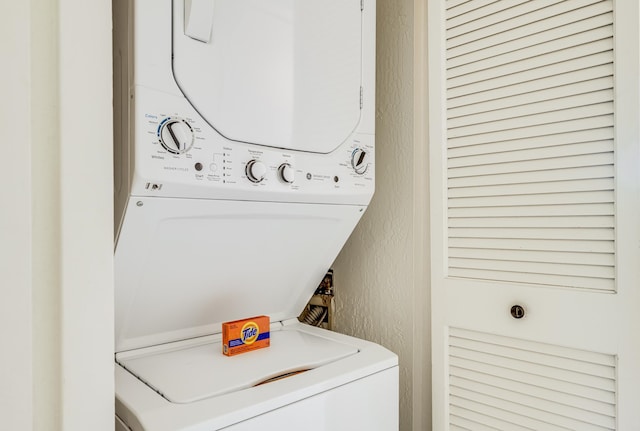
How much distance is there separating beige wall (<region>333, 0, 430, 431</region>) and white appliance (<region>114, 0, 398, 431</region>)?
0.22 metres

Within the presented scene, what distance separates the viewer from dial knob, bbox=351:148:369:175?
1465mm

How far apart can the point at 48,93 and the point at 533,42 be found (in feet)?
4.38

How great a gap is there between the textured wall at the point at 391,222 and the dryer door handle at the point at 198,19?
88 cm

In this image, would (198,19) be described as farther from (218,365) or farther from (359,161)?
(218,365)

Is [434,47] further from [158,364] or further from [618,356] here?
[158,364]

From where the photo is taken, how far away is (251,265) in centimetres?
145

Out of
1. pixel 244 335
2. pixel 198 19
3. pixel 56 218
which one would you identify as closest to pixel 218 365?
pixel 244 335

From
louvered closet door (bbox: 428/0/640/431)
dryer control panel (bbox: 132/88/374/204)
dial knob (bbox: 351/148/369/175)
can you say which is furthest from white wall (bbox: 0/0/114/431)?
louvered closet door (bbox: 428/0/640/431)

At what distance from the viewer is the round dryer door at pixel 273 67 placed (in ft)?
3.50

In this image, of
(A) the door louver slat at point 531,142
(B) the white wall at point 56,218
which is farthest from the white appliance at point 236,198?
(A) the door louver slat at point 531,142

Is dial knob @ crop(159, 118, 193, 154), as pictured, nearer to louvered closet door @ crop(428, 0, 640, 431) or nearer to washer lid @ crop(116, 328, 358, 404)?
washer lid @ crop(116, 328, 358, 404)

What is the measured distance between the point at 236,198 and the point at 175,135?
251 millimetres

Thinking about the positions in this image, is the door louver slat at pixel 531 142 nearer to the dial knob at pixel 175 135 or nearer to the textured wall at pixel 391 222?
the textured wall at pixel 391 222

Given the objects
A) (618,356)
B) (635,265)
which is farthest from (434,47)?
(618,356)
